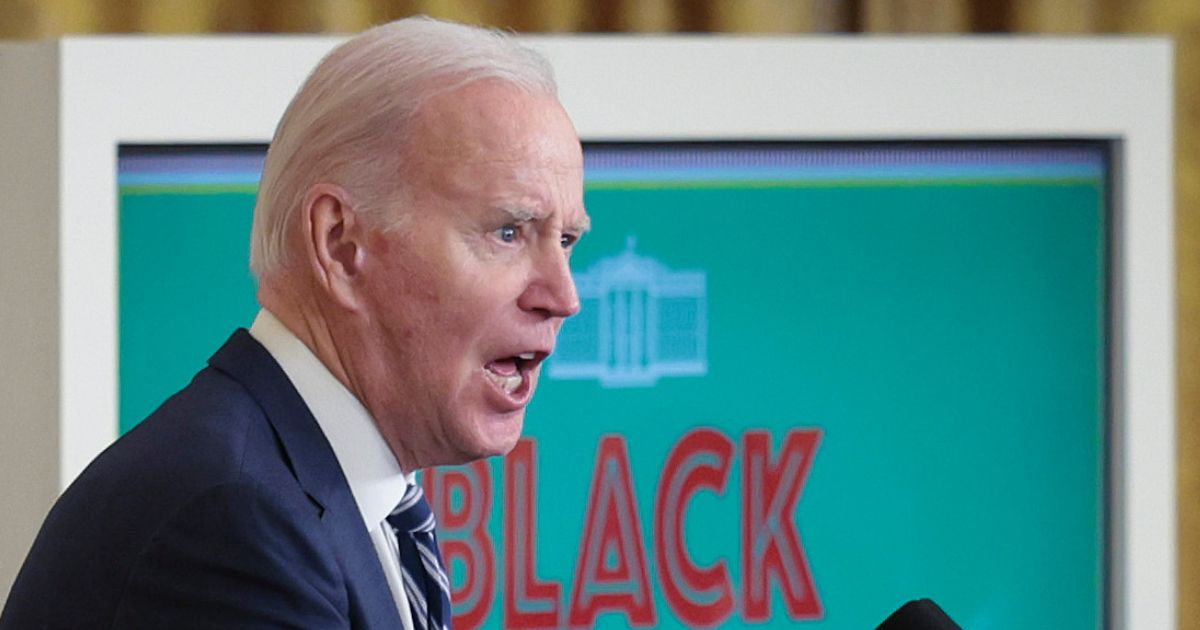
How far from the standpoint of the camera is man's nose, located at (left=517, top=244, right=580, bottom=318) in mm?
875

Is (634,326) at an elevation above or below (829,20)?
below

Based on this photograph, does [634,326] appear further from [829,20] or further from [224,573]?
[224,573]

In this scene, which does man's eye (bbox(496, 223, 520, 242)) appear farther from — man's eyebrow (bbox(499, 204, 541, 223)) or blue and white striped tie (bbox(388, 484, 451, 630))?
blue and white striped tie (bbox(388, 484, 451, 630))

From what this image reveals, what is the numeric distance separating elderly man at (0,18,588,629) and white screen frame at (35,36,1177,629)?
0.41 m

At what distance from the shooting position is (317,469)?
0.83 meters

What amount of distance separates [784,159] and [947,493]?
288 mm

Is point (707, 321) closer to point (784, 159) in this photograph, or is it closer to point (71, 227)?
point (784, 159)

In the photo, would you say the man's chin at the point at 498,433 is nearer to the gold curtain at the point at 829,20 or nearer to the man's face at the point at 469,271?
the man's face at the point at 469,271

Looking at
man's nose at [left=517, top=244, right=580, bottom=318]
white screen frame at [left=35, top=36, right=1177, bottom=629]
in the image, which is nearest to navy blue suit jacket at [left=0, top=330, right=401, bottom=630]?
man's nose at [left=517, top=244, right=580, bottom=318]

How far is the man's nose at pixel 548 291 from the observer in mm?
875

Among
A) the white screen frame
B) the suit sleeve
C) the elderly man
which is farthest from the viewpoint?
the white screen frame

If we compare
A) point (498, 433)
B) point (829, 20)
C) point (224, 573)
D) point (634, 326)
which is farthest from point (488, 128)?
point (829, 20)

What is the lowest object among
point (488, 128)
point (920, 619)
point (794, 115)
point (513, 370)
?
point (920, 619)

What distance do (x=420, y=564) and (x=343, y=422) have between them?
9 centimetres
